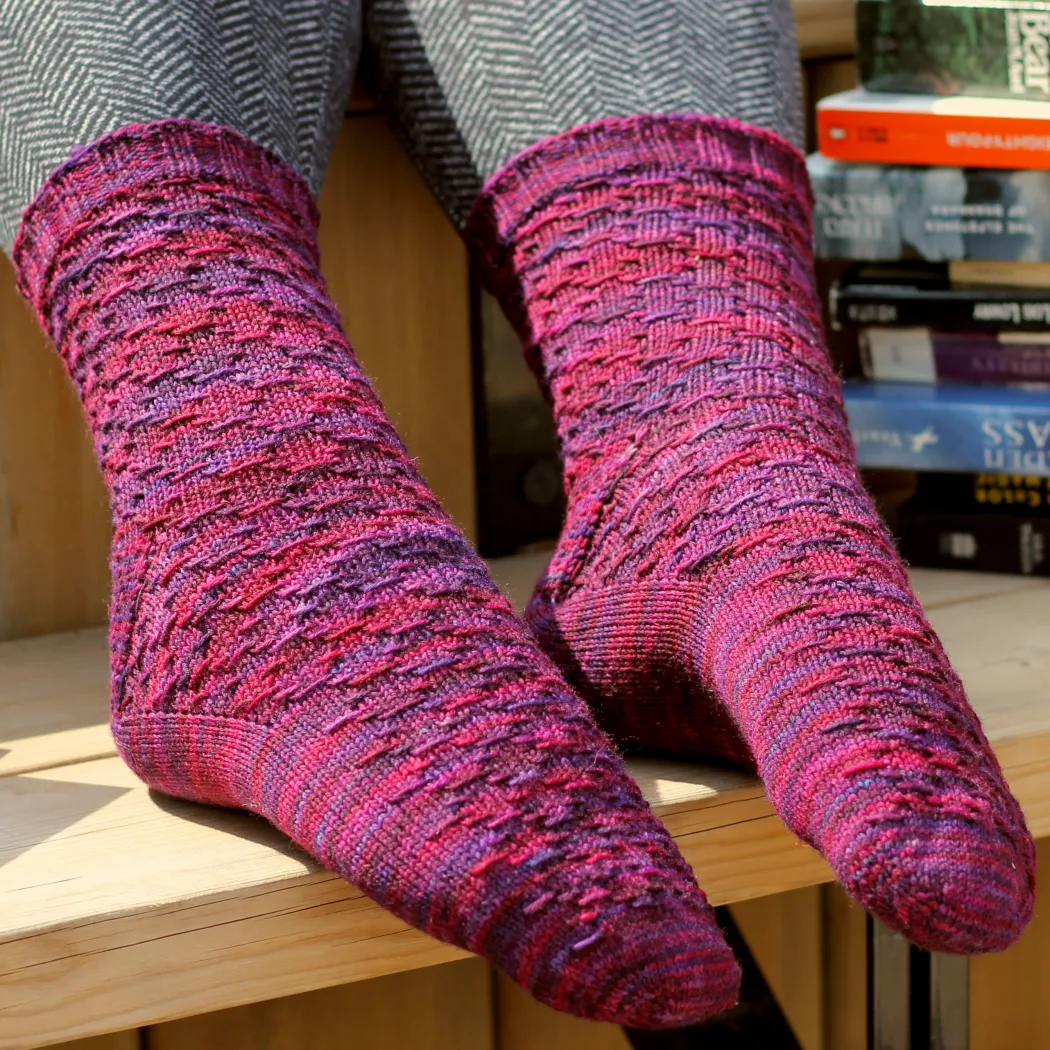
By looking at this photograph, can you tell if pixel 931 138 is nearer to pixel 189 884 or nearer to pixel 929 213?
pixel 929 213

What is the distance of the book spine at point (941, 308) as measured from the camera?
0.81 m

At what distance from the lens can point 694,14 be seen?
25.6 inches

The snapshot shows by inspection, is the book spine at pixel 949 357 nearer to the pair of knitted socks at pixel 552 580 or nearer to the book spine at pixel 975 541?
the book spine at pixel 975 541

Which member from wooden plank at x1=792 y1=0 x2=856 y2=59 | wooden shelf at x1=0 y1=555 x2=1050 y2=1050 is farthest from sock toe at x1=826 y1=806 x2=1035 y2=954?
wooden plank at x1=792 y1=0 x2=856 y2=59

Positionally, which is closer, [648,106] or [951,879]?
[951,879]

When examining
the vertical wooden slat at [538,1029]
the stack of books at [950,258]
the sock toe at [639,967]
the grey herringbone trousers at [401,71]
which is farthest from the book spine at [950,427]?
the sock toe at [639,967]

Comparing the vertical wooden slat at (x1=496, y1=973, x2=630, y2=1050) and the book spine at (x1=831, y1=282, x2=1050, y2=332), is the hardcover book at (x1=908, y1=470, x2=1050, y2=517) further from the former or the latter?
the vertical wooden slat at (x1=496, y1=973, x2=630, y2=1050)

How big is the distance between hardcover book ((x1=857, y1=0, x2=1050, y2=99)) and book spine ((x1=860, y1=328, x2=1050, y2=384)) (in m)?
0.14

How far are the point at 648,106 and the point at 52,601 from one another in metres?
0.43

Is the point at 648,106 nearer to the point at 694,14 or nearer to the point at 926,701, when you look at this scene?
the point at 694,14

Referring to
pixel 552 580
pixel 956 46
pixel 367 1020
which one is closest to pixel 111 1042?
pixel 367 1020

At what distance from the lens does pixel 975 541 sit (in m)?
0.84

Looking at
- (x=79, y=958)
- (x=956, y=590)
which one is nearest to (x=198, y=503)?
(x=79, y=958)

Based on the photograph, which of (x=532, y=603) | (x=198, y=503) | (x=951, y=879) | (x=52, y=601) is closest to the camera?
(x=951, y=879)
